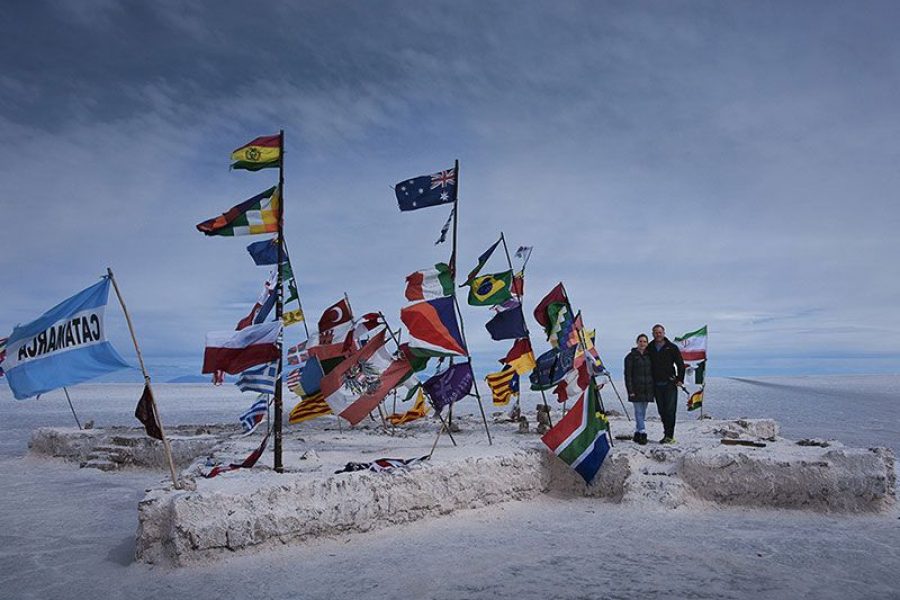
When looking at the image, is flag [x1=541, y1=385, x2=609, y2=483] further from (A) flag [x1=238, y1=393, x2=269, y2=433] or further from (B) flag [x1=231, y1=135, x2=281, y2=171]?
(B) flag [x1=231, y1=135, x2=281, y2=171]

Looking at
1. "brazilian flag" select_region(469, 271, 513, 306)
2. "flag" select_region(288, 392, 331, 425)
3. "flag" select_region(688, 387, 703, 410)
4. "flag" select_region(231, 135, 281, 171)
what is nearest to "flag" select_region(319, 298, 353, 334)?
"flag" select_region(288, 392, 331, 425)

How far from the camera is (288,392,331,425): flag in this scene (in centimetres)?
1267

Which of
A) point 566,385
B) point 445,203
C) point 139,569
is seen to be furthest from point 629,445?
point 139,569

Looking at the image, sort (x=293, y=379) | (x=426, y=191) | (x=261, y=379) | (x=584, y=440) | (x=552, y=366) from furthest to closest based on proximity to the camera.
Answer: (x=293, y=379), (x=552, y=366), (x=426, y=191), (x=584, y=440), (x=261, y=379)

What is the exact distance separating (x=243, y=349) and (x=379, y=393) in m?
2.38

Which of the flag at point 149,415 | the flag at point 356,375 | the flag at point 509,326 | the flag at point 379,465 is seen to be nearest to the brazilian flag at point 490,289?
the flag at point 509,326

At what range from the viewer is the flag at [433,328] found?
10.6 m

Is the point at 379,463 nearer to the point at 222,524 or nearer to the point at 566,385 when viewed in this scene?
the point at 222,524

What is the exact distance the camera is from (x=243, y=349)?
30.9 feet

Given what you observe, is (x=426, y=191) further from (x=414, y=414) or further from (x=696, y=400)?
(x=696, y=400)

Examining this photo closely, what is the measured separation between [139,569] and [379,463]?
3.39 meters

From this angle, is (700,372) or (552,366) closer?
(552,366)

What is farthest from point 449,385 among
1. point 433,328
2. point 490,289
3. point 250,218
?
point 250,218

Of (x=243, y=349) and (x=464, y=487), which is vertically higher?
(x=243, y=349)
